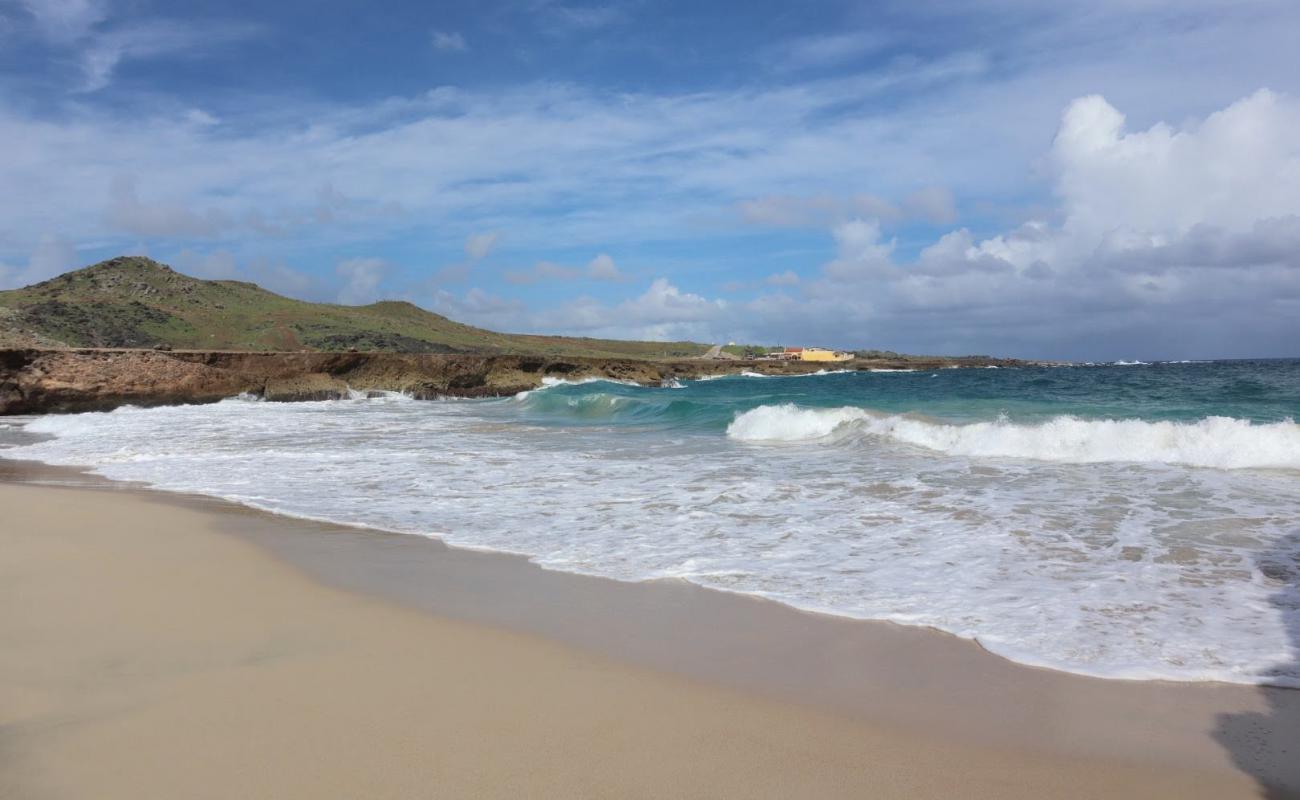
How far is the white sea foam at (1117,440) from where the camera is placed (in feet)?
34.8

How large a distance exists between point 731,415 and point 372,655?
16.8m

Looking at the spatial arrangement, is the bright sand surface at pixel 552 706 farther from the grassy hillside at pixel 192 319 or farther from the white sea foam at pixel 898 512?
the grassy hillside at pixel 192 319

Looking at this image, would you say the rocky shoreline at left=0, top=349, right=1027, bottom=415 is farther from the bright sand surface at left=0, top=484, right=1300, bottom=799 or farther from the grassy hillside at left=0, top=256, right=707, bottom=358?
the bright sand surface at left=0, top=484, right=1300, bottom=799

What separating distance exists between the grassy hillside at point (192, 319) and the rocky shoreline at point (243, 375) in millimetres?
23057

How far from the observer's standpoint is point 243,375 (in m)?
30.3

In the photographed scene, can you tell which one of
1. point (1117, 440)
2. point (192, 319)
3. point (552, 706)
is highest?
point (192, 319)

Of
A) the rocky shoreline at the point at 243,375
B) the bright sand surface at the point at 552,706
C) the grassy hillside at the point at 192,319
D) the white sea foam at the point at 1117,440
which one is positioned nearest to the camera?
the bright sand surface at the point at 552,706

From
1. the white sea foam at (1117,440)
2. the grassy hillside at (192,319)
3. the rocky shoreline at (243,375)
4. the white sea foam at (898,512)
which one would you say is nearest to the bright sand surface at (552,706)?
the white sea foam at (898,512)

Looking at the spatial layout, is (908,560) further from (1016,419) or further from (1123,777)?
(1016,419)

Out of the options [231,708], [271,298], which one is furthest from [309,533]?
[271,298]

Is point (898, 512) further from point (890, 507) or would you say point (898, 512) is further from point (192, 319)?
point (192, 319)

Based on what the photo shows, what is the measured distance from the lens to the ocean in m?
4.53

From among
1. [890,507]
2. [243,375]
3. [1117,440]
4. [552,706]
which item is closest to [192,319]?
[243,375]

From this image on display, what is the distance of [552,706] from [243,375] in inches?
1223
